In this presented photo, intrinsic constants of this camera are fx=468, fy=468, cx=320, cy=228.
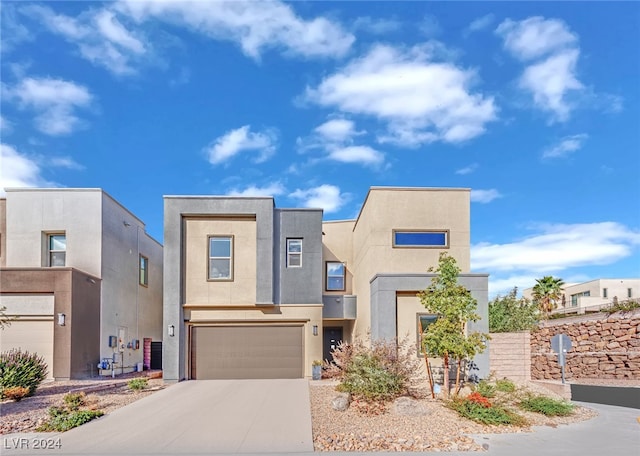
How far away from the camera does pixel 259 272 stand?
1548cm

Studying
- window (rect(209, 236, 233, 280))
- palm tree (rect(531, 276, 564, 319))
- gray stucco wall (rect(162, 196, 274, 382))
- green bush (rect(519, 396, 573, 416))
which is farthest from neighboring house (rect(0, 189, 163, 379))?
palm tree (rect(531, 276, 564, 319))

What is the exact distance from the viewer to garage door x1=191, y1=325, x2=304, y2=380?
615 inches

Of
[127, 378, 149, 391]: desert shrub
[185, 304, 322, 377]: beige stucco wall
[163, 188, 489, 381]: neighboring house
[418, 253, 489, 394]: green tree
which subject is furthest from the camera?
[185, 304, 322, 377]: beige stucco wall

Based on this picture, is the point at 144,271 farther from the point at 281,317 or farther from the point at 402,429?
the point at 402,429

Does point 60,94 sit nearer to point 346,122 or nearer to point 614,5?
point 346,122

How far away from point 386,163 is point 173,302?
29.6 feet

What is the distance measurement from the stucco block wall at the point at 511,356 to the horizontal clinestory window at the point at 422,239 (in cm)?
314

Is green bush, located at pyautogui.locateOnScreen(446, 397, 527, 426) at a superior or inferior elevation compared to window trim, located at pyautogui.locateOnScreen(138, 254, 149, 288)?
inferior

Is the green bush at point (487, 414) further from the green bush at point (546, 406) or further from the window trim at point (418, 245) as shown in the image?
the window trim at point (418, 245)

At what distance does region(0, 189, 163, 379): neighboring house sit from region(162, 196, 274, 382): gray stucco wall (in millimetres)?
3030

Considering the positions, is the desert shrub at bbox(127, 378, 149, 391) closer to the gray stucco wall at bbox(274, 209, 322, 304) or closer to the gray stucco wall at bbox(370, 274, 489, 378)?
the gray stucco wall at bbox(274, 209, 322, 304)

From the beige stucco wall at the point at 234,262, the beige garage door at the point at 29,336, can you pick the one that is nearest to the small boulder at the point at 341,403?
the beige stucco wall at the point at 234,262

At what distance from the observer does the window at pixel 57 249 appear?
16.6 meters

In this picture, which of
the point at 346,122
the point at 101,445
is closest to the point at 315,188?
the point at 346,122
